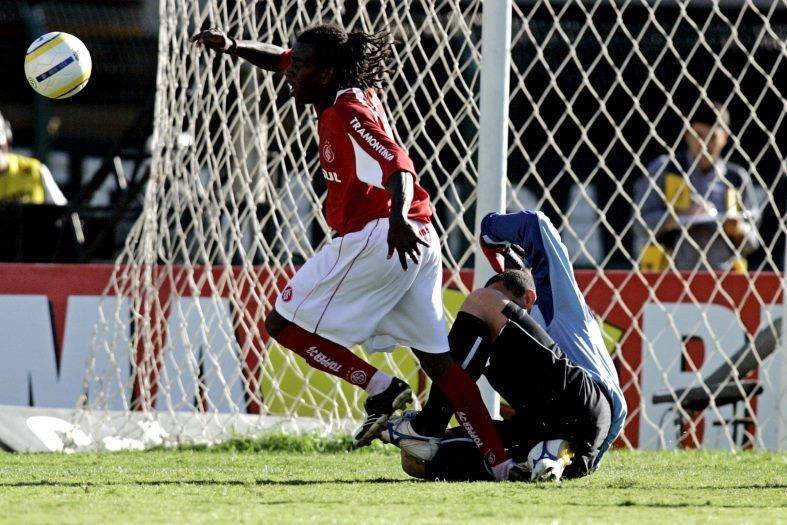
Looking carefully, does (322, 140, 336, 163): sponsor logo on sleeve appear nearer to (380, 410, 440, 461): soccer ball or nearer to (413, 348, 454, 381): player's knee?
(413, 348, 454, 381): player's knee

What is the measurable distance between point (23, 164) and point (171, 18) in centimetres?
212

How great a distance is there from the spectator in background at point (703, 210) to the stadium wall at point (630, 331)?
0.30 m

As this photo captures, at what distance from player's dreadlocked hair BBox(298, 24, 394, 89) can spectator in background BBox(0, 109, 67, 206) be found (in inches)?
157

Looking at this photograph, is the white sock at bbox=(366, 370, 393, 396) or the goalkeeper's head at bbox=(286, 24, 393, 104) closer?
the white sock at bbox=(366, 370, 393, 396)

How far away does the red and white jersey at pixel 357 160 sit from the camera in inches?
166

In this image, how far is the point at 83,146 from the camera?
32.8 feet

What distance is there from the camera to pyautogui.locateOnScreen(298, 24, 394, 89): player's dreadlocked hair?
14.9 feet

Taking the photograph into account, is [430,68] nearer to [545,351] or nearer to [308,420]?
[308,420]

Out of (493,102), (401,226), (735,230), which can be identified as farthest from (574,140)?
(401,226)

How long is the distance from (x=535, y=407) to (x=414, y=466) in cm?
47

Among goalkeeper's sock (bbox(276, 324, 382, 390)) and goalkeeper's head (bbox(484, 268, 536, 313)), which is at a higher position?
goalkeeper's head (bbox(484, 268, 536, 313))

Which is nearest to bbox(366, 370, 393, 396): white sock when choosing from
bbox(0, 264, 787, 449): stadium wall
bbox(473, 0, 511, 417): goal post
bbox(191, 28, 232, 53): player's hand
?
bbox(473, 0, 511, 417): goal post

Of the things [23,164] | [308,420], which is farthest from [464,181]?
[23,164]

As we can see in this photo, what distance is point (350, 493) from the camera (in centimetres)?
396
